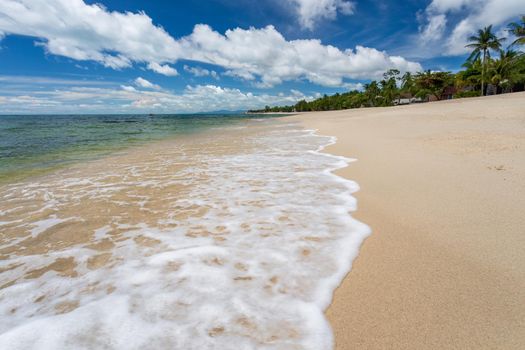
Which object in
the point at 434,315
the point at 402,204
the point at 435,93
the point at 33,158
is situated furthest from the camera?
the point at 435,93

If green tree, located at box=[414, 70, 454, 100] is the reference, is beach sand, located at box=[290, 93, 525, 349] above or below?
below

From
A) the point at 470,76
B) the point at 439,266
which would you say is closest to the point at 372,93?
the point at 470,76

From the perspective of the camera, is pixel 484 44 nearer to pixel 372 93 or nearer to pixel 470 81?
pixel 470 81

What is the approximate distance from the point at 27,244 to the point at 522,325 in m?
5.61

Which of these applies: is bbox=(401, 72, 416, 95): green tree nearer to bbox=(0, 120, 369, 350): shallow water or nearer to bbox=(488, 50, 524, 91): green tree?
bbox=(488, 50, 524, 91): green tree

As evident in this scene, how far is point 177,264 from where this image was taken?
9.79 ft

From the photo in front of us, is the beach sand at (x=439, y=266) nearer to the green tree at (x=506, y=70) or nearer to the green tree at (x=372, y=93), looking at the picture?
the green tree at (x=506, y=70)

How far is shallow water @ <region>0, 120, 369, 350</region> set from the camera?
2100mm

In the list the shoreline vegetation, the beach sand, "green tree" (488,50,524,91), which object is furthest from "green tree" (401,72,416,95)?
the beach sand

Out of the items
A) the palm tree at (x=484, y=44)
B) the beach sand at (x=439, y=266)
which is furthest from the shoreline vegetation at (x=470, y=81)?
the beach sand at (x=439, y=266)

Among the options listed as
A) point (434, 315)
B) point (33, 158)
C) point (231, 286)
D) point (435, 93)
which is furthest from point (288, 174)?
point (435, 93)

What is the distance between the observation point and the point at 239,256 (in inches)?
122

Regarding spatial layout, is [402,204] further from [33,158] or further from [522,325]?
[33,158]

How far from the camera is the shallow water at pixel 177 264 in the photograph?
2100 mm
